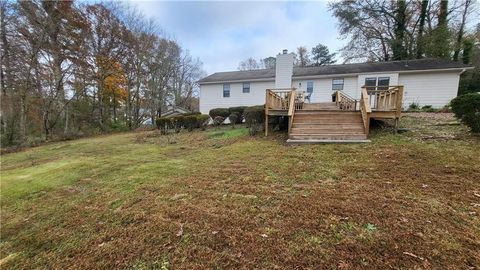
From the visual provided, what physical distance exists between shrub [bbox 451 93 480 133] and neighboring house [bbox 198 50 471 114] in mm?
9471

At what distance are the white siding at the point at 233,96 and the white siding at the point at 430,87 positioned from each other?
28.9 feet

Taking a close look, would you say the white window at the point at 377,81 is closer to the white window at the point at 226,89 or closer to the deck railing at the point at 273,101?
the deck railing at the point at 273,101

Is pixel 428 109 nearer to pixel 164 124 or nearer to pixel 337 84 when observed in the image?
pixel 337 84

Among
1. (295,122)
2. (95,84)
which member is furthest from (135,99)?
(295,122)

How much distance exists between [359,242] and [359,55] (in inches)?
1002

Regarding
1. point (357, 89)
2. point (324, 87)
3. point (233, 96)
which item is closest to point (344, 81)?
point (357, 89)

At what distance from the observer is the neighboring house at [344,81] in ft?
46.9

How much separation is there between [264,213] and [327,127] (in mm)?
5864

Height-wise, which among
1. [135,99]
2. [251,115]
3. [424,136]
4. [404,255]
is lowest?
[404,255]

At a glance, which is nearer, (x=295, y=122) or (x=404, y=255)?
(x=404, y=255)

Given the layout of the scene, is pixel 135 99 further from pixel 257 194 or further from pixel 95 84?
pixel 257 194

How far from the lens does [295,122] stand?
8883 millimetres

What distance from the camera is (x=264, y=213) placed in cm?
323

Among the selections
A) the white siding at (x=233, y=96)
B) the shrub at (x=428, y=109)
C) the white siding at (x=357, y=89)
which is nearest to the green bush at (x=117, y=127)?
the white siding at (x=233, y=96)
